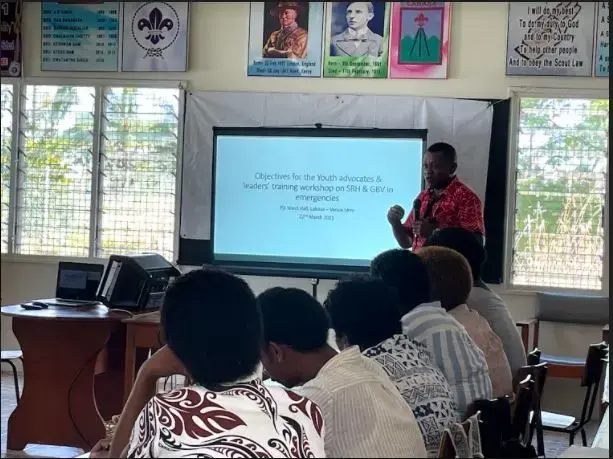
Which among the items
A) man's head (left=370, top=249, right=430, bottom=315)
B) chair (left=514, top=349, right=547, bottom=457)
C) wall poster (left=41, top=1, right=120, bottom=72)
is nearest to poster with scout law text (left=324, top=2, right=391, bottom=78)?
wall poster (left=41, top=1, right=120, bottom=72)

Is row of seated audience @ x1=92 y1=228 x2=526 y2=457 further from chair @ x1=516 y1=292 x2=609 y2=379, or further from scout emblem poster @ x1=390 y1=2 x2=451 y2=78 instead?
scout emblem poster @ x1=390 y1=2 x2=451 y2=78

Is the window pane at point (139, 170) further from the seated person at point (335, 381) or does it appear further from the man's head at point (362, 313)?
the seated person at point (335, 381)

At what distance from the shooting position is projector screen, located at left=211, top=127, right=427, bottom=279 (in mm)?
5000

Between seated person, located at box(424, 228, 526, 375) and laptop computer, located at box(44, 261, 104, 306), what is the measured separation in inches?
68.1

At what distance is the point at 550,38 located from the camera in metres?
4.97

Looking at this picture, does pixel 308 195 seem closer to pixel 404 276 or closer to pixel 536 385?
pixel 536 385

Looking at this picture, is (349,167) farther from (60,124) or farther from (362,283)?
(362,283)

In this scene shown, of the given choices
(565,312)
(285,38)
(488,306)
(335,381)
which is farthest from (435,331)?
(285,38)

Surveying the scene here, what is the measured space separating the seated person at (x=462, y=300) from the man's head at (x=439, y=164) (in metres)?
1.87

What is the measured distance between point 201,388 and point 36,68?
4928 mm

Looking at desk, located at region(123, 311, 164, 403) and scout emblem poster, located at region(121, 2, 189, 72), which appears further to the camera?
scout emblem poster, located at region(121, 2, 189, 72)

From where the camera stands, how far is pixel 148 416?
1.30m

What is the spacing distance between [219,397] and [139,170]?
4.47 metres

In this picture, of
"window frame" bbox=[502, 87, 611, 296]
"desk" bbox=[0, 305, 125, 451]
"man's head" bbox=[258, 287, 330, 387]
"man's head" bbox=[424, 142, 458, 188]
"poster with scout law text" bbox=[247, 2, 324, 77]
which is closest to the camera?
"man's head" bbox=[258, 287, 330, 387]
